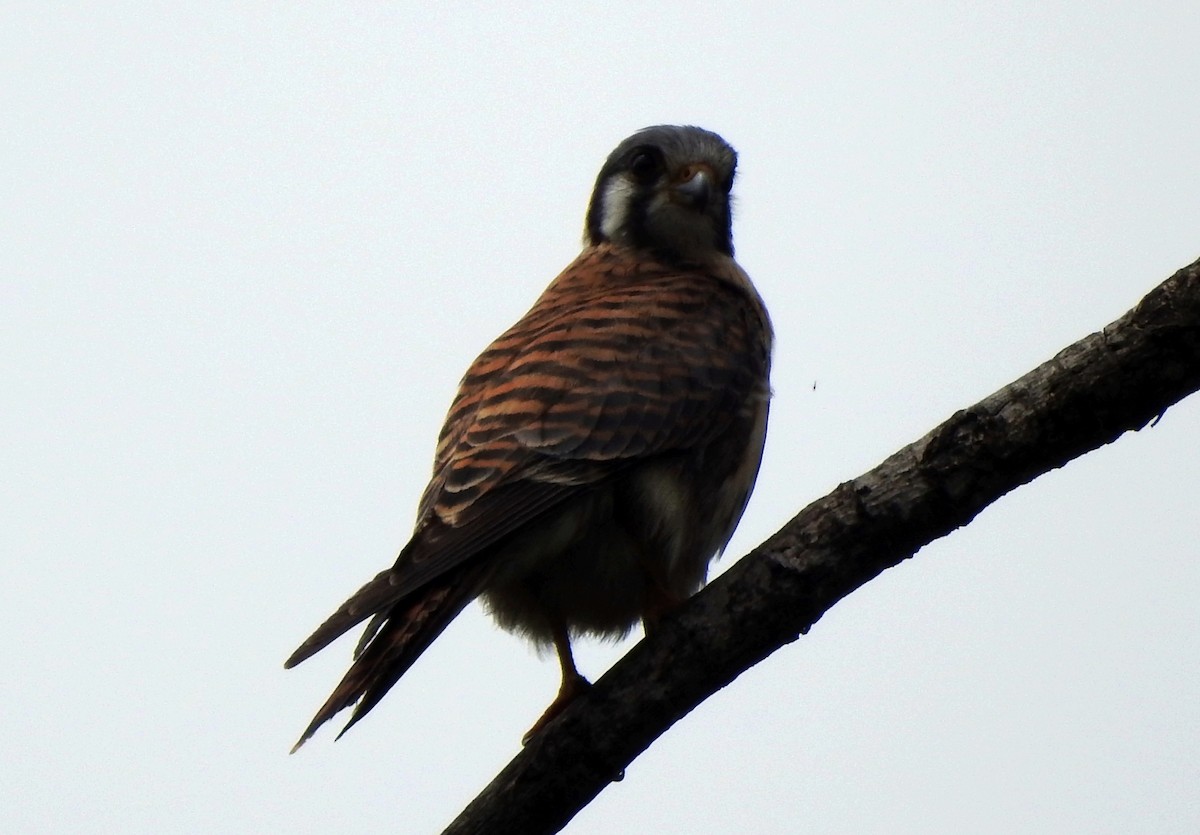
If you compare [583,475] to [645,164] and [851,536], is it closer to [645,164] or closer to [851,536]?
[851,536]

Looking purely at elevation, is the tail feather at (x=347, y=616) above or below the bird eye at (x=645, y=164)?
below

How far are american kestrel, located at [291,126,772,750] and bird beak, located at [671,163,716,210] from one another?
0.94 ft

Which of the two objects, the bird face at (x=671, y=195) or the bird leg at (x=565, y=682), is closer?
the bird leg at (x=565, y=682)

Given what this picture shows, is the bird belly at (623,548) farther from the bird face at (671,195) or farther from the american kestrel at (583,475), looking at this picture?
the bird face at (671,195)

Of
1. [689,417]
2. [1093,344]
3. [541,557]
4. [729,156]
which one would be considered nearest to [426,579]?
[541,557]

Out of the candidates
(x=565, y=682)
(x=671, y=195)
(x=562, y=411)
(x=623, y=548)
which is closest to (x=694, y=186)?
(x=671, y=195)

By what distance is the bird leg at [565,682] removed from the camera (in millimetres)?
4020

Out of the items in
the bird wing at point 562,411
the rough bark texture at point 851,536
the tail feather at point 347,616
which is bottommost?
the rough bark texture at point 851,536

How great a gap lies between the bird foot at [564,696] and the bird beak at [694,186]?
1.78 meters

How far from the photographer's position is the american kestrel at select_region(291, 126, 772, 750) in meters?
3.52

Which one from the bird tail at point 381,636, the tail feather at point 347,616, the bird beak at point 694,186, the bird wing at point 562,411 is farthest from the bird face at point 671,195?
the tail feather at point 347,616

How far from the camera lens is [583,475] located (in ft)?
12.6

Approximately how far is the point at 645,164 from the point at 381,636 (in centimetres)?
237

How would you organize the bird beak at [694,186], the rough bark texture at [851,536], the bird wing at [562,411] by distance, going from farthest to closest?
the bird beak at [694,186], the bird wing at [562,411], the rough bark texture at [851,536]
